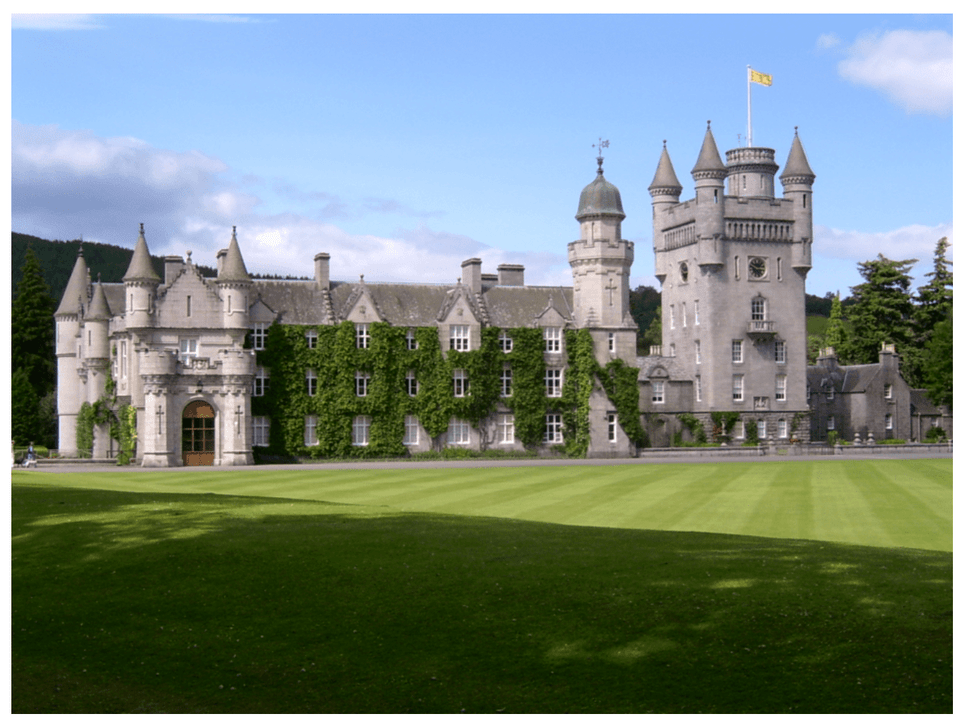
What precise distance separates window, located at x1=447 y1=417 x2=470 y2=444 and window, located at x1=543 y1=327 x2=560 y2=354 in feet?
23.8

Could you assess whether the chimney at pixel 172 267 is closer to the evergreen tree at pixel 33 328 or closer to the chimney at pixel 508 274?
the evergreen tree at pixel 33 328

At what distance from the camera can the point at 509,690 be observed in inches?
439

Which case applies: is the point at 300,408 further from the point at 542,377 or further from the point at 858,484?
the point at 858,484

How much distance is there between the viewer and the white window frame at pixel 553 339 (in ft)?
222


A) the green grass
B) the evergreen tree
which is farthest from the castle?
the green grass

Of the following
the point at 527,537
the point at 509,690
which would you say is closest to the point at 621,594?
the point at 509,690

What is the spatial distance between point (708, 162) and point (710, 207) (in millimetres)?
3237

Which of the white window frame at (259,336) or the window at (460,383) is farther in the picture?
the window at (460,383)

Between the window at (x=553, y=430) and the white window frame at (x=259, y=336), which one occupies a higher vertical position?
the white window frame at (x=259, y=336)

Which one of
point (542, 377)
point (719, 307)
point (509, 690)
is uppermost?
point (719, 307)

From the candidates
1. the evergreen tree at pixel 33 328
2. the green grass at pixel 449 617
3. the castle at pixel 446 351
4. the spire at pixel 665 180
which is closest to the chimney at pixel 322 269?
the castle at pixel 446 351

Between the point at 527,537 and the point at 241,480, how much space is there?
84.6 ft

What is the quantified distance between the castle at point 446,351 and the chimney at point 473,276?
0.29ft

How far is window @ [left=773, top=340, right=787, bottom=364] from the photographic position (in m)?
79.2
